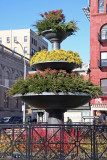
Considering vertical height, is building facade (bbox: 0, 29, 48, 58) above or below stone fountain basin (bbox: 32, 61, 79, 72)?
above

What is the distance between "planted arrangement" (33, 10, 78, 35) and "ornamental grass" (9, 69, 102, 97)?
66.3 inches

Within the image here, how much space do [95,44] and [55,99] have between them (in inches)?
1062

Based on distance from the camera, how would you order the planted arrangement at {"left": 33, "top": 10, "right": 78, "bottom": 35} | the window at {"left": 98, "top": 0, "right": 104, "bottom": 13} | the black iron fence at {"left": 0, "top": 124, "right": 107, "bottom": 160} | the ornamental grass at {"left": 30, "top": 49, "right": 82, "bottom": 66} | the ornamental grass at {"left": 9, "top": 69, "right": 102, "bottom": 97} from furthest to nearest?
the window at {"left": 98, "top": 0, "right": 104, "bottom": 13} → the planted arrangement at {"left": 33, "top": 10, "right": 78, "bottom": 35} → the ornamental grass at {"left": 30, "top": 49, "right": 82, "bottom": 66} → the ornamental grass at {"left": 9, "top": 69, "right": 102, "bottom": 97} → the black iron fence at {"left": 0, "top": 124, "right": 107, "bottom": 160}

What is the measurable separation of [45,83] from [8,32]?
2927 inches

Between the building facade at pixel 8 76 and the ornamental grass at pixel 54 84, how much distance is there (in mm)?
45256

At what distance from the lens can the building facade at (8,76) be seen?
5534 cm

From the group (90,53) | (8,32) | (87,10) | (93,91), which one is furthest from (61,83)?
(8,32)

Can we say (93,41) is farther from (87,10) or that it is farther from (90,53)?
(87,10)

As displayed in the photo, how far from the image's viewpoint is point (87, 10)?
42094 mm

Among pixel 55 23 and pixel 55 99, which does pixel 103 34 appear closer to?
pixel 55 23

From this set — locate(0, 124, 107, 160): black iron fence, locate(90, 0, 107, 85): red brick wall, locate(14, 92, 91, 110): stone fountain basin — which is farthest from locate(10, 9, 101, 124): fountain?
locate(90, 0, 107, 85): red brick wall

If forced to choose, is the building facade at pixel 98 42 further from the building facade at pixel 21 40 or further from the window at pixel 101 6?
the building facade at pixel 21 40

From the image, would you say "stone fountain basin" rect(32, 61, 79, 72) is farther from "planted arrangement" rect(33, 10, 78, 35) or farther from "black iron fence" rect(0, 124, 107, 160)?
"black iron fence" rect(0, 124, 107, 160)

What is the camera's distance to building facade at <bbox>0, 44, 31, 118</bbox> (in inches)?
2179
